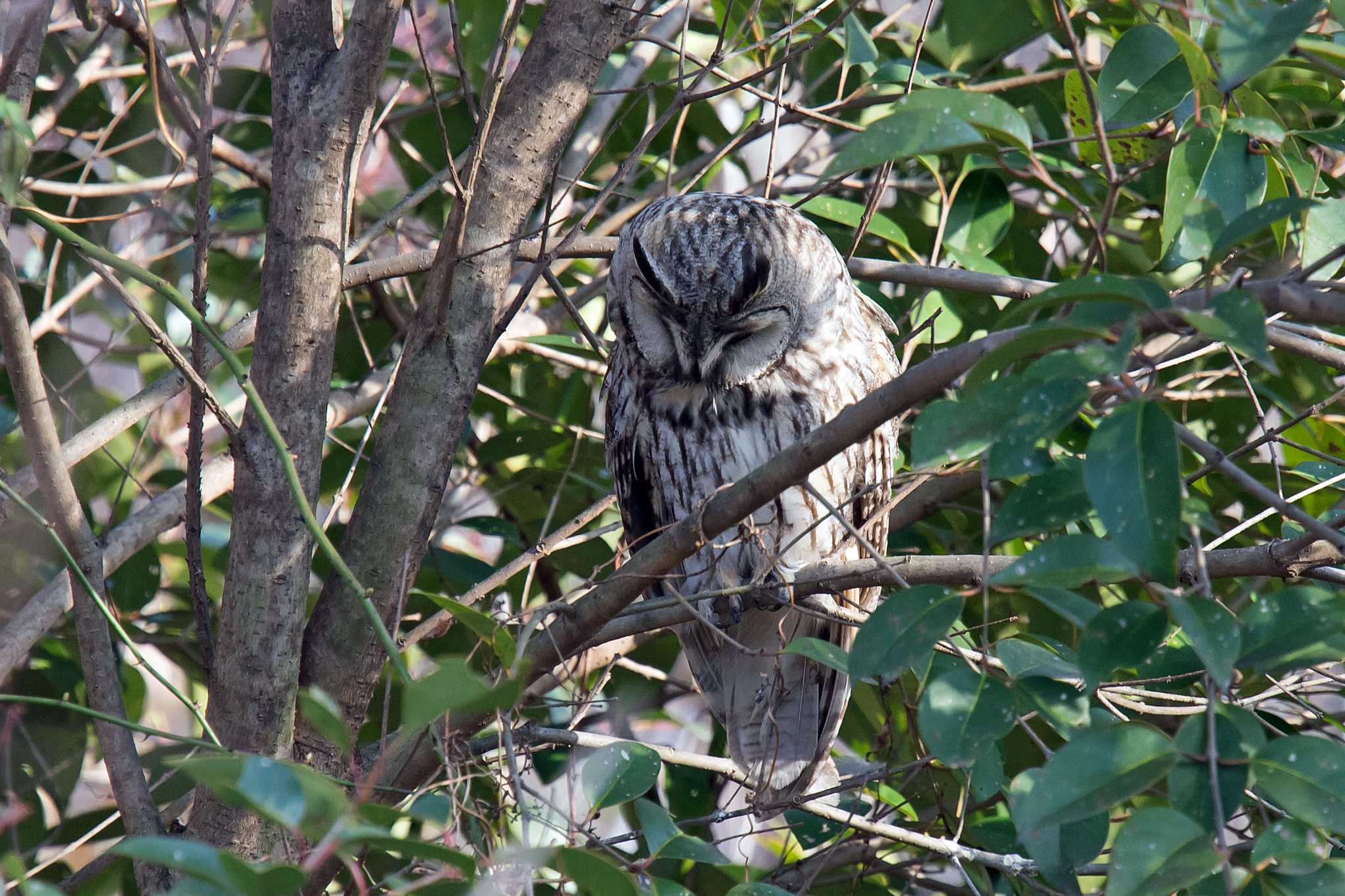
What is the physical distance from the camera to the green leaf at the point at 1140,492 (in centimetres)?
90

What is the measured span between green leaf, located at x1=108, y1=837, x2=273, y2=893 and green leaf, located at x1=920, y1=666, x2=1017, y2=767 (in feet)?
1.75

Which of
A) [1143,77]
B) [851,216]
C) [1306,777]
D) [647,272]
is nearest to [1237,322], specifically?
[1306,777]

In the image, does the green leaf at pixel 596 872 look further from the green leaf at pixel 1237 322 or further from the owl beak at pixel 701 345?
the owl beak at pixel 701 345

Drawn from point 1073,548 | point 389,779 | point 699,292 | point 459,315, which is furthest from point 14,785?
point 1073,548

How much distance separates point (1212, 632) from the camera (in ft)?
3.02

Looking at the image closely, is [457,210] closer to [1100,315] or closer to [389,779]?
[389,779]

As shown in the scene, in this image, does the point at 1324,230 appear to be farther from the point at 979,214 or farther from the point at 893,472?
the point at 893,472

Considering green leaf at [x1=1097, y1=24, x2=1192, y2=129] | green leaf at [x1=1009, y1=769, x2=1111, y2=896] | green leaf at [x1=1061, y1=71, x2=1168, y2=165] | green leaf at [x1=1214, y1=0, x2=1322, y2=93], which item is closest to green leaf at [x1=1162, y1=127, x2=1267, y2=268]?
green leaf at [x1=1097, y1=24, x2=1192, y2=129]

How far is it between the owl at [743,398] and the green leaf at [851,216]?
3.0 inches

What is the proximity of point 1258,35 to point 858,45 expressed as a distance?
118cm

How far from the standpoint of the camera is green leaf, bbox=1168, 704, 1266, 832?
0.96m

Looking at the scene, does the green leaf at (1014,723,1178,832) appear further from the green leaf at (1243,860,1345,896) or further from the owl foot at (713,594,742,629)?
the owl foot at (713,594,742,629)

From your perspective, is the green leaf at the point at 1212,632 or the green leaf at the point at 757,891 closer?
the green leaf at the point at 1212,632

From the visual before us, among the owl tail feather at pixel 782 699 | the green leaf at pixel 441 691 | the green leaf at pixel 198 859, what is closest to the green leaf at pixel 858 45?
the owl tail feather at pixel 782 699
